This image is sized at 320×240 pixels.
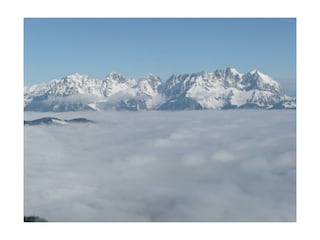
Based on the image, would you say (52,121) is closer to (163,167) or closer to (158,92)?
(158,92)

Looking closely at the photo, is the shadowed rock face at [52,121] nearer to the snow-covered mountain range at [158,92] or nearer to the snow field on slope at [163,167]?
the snow field on slope at [163,167]

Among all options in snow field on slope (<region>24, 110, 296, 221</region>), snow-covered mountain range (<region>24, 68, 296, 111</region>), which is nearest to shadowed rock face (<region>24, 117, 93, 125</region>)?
snow field on slope (<region>24, 110, 296, 221</region>)

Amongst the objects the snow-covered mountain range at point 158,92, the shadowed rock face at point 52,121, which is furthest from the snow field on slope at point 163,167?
the snow-covered mountain range at point 158,92

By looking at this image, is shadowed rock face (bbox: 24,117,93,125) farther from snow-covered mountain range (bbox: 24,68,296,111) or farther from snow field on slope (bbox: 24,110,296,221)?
snow-covered mountain range (bbox: 24,68,296,111)

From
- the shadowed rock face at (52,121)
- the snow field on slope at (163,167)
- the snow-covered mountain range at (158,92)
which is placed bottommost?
the snow field on slope at (163,167)

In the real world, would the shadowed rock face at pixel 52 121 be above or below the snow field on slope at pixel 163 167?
above

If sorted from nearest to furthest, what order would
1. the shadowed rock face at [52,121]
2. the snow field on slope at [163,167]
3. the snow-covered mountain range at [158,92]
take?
the snow field on slope at [163,167] < the shadowed rock face at [52,121] < the snow-covered mountain range at [158,92]

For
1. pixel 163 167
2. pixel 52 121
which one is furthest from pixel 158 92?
pixel 52 121

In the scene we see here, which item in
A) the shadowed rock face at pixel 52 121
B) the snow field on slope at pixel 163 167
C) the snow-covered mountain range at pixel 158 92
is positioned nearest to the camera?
the snow field on slope at pixel 163 167
